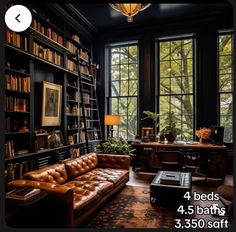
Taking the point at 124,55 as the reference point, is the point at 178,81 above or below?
below

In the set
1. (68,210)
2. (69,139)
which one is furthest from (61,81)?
(68,210)

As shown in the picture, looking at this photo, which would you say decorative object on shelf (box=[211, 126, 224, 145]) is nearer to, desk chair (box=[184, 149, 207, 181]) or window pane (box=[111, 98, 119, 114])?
desk chair (box=[184, 149, 207, 181])

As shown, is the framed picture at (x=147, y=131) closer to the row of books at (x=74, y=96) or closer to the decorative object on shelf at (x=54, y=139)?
the row of books at (x=74, y=96)

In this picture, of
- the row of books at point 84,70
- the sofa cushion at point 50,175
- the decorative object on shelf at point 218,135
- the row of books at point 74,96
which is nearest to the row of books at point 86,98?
the row of books at point 74,96

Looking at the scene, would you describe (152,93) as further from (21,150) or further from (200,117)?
(21,150)

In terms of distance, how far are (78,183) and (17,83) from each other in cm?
190

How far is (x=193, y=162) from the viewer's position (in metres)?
4.71

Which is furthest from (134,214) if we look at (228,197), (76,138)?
(76,138)

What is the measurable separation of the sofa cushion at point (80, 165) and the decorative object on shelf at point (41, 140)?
2.79 ft

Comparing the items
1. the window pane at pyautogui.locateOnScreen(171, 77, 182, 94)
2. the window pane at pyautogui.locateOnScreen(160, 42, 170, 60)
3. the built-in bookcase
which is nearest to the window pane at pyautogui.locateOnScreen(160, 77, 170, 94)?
the window pane at pyautogui.locateOnScreen(171, 77, 182, 94)

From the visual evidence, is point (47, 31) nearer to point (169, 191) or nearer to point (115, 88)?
point (115, 88)

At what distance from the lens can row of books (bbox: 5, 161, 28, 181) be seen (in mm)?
3248

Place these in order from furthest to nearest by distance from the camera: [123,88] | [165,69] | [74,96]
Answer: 1. [123,88]
2. [165,69]
3. [74,96]

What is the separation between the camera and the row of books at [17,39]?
10.9ft
